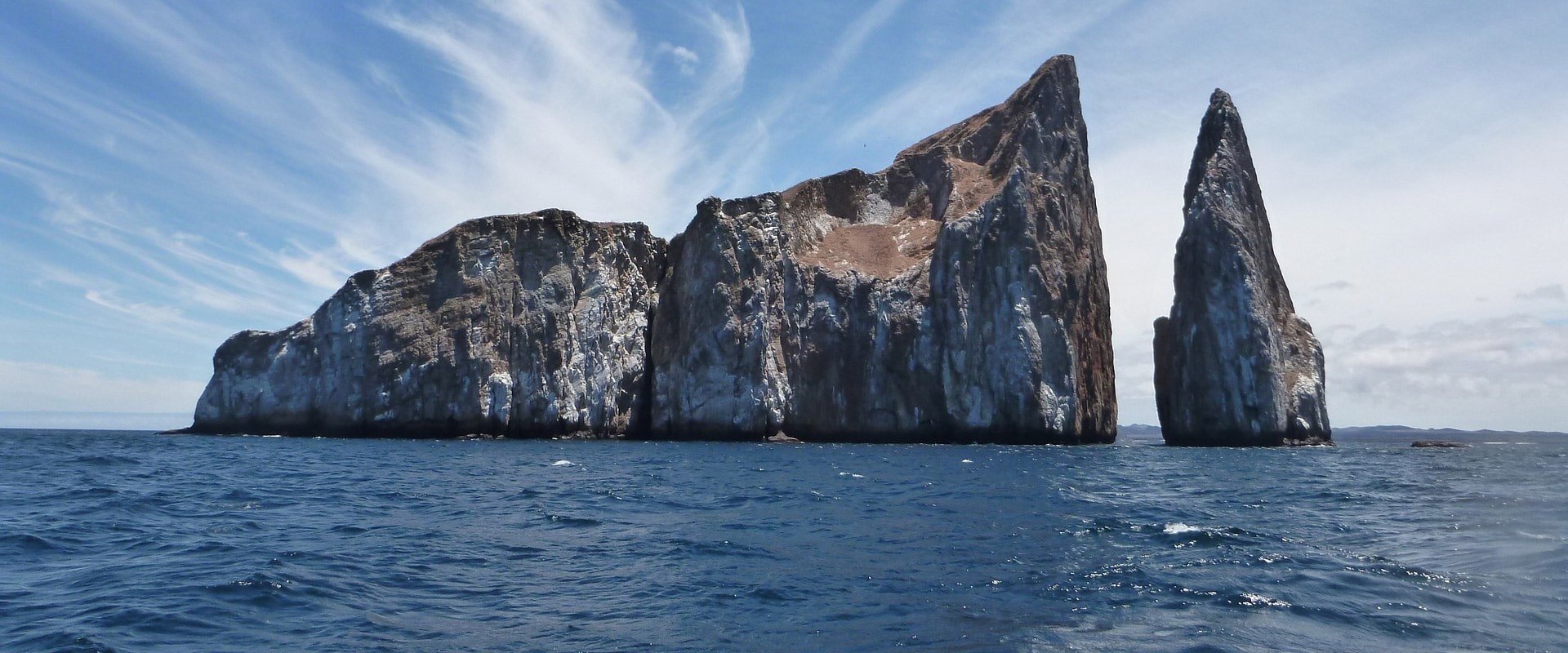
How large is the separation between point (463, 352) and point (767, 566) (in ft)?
185

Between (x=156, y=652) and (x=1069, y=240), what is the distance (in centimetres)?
6955

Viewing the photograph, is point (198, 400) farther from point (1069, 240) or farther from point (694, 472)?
point (1069, 240)

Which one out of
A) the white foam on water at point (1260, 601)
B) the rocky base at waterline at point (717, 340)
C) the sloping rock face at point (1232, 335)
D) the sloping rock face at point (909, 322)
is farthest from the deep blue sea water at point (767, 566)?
the sloping rock face at point (1232, 335)

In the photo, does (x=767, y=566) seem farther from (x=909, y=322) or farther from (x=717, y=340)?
(x=909, y=322)

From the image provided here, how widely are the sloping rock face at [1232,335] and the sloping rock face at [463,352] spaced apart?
4163 centimetres

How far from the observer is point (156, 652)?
27.8 feet

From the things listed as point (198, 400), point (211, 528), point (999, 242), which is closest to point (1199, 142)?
point (999, 242)

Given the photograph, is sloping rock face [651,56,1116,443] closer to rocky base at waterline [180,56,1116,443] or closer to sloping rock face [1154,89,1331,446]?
rocky base at waterline [180,56,1116,443]

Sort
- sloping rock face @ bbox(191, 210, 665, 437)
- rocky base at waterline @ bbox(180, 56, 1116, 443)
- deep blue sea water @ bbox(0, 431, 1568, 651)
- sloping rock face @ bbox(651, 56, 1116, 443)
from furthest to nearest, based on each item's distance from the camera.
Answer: sloping rock face @ bbox(651, 56, 1116, 443) → rocky base at waterline @ bbox(180, 56, 1116, 443) → sloping rock face @ bbox(191, 210, 665, 437) → deep blue sea water @ bbox(0, 431, 1568, 651)

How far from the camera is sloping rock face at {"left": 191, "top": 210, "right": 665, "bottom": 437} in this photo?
64688mm

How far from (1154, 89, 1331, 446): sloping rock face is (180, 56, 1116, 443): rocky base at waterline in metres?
6.29

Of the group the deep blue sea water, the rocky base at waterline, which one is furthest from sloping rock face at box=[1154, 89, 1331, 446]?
the deep blue sea water

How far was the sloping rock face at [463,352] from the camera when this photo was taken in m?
64.7

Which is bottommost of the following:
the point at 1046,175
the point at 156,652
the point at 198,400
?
the point at 156,652
